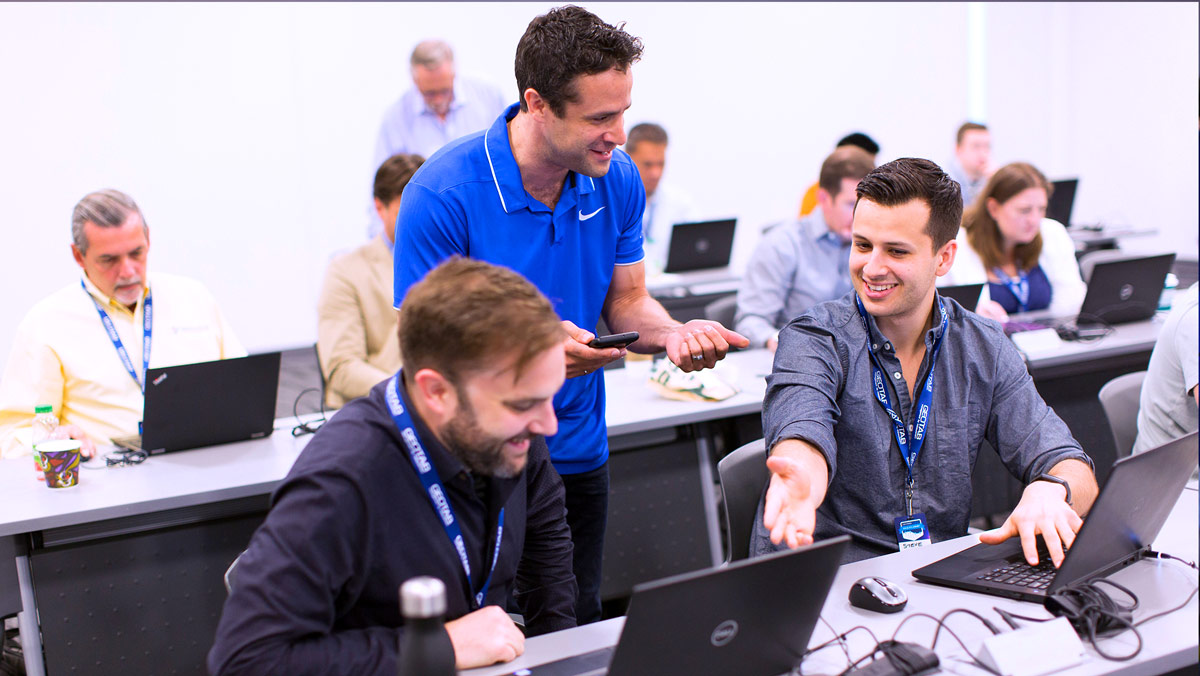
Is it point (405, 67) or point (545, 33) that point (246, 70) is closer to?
point (405, 67)

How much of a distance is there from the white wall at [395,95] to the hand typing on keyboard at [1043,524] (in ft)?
20.2

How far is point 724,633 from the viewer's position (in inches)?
52.2

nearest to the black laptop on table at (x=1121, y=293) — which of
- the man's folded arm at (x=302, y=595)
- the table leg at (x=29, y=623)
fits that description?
the man's folded arm at (x=302, y=595)

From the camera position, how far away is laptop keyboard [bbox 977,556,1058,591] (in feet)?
5.42

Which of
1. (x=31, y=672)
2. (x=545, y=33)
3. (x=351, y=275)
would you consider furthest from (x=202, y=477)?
(x=545, y=33)

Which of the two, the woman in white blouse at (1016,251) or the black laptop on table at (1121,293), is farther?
the woman in white blouse at (1016,251)

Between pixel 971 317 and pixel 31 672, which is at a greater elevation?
pixel 971 317

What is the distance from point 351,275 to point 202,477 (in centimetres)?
116

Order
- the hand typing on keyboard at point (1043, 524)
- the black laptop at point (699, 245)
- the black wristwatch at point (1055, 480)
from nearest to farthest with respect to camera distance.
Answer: the hand typing on keyboard at point (1043, 524), the black wristwatch at point (1055, 480), the black laptop at point (699, 245)

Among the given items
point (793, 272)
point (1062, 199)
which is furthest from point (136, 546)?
point (1062, 199)

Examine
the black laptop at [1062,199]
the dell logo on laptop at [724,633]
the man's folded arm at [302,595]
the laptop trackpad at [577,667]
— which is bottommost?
the black laptop at [1062,199]

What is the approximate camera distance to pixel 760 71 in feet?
28.8

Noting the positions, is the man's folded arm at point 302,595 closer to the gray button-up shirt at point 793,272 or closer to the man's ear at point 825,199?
the gray button-up shirt at point 793,272

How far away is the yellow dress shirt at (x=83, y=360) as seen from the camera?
9.58ft
